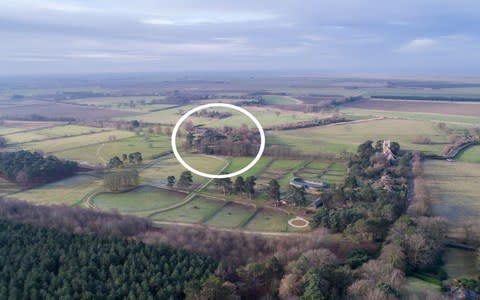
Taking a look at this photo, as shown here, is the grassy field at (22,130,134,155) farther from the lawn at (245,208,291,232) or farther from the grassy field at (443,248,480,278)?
the grassy field at (443,248,480,278)

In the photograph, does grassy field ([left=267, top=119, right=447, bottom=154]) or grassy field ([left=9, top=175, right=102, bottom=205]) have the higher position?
grassy field ([left=267, top=119, right=447, bottom=154])

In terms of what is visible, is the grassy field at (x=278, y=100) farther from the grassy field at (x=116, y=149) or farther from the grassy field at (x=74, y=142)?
the grassy field at (x=116, y=149)

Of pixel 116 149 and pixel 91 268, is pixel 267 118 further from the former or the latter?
pixel 91 268

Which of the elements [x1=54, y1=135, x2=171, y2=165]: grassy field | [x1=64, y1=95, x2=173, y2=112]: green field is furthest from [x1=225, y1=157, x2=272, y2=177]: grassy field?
[x1=64, y1=95, x2=173, y2=112]: green field

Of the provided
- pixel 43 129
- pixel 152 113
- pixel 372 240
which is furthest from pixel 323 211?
pixel 152 113

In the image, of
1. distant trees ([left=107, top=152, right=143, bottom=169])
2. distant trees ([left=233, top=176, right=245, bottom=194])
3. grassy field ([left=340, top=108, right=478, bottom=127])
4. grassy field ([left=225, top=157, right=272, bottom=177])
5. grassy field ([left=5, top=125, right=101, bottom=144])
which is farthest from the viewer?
grassy field ([left=340, top=108, right=478, bottom=127])
